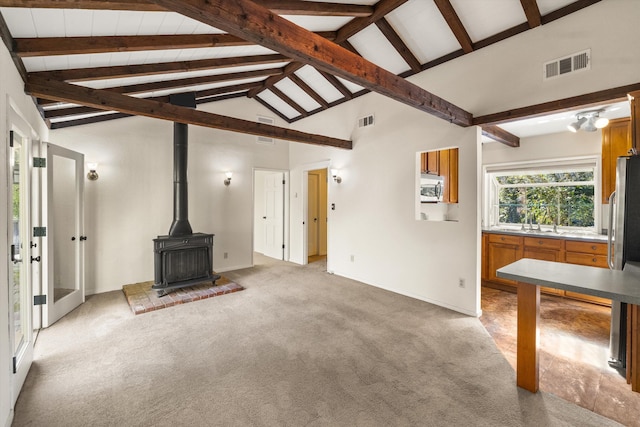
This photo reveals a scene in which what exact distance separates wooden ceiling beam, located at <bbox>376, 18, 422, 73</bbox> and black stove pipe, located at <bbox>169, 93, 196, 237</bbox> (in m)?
3.28

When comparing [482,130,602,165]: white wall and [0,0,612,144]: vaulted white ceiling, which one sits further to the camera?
[482,130,602,165]: white wall

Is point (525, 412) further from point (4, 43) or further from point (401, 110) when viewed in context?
point (4, 43)

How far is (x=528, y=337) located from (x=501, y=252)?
2.83 m

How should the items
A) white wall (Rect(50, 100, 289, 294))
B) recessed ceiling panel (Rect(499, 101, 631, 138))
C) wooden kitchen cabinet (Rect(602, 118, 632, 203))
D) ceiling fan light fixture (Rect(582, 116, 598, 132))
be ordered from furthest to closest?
white wall (Rect(50, 100, 289, 294))
wooden kitchen cabinet (Rect(602, 118, 632, 203))
ceiling fan light fixture (Rect(582, 116, 598, 132))
recessed ceiling panel (Rect(499, 101, 631, 138))

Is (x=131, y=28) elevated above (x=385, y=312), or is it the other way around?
(x=131, y=28)

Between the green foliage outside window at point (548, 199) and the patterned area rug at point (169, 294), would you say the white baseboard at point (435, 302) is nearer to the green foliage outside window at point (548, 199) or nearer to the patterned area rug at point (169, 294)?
the patterned area rug at point (169, 294)

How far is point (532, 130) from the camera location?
446 cm

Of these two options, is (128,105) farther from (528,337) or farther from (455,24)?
(528,337)

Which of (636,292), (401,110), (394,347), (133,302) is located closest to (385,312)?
(394,347)

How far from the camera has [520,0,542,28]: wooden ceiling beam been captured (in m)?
2.84

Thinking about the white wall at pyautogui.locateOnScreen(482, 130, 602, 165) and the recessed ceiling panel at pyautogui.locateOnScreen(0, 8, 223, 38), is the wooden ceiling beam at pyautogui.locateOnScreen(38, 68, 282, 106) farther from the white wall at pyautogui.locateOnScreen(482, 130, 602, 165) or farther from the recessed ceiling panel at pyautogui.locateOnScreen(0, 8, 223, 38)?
the white wall at pyautogui.locateOnScreen(482, 130, 602, 165)

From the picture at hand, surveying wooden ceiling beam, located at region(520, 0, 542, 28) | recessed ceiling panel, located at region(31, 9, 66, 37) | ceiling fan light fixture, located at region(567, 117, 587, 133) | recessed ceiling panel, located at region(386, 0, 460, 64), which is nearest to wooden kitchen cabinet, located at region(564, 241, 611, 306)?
ceiling fan light fixture, located at region(567, 117, 587, 133)

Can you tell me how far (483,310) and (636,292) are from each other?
2.35m

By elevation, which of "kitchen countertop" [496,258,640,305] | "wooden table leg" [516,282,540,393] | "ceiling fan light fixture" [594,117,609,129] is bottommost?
"wooden table leg" [516,282,540,393]
